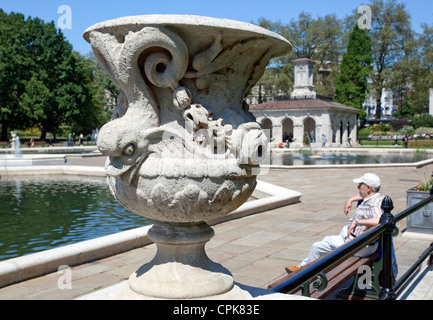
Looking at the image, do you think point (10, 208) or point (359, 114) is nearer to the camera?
point (10, 208)

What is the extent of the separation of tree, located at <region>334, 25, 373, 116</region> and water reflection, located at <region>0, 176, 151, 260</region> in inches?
1888

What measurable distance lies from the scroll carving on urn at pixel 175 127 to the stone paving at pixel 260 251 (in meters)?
2.69

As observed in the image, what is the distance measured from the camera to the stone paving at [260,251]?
16.3ft

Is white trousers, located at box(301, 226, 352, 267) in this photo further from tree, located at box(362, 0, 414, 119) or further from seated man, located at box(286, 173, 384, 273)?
tree, located at box(362, 0, 414, 119)

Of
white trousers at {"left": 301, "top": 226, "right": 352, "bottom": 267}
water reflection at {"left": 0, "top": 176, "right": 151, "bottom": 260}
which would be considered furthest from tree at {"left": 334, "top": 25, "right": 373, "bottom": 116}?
white trousers at {"left": 301, "top": 226, "right": 352, "bottom": 267}

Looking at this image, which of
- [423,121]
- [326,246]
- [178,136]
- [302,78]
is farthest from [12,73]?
[423,121]

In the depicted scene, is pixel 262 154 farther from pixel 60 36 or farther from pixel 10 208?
pixel 60 36

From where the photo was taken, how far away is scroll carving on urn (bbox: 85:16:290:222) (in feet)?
8.14

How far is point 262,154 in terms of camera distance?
2682 millimetres

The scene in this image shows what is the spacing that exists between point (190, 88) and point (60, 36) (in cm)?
4886

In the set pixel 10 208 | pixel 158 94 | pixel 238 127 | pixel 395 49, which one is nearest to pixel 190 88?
pixel 158 94

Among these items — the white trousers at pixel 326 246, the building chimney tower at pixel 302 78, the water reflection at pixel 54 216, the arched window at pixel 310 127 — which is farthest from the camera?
the building chimney tower at pixel 302 78

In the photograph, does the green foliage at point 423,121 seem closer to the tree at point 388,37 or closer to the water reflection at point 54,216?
the tree at point 388,37

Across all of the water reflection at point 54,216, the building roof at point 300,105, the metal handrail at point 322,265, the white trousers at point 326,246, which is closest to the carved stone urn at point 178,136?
the metal handrail at point 322,265
